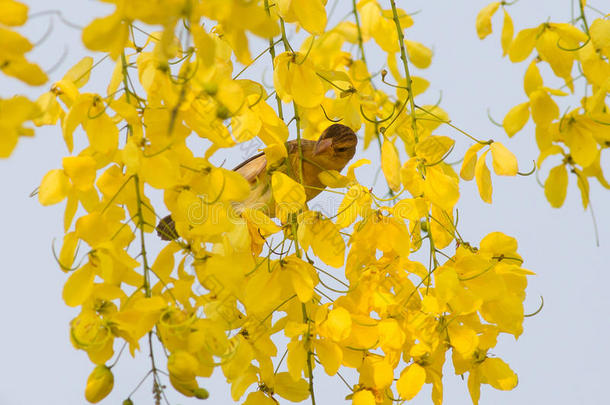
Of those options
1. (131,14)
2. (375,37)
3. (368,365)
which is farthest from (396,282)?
(131,14)

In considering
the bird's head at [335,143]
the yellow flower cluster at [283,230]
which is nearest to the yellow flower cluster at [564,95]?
the yellow flower cluster at [283,230]

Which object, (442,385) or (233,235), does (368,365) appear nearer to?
(442,385)

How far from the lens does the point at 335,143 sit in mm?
821

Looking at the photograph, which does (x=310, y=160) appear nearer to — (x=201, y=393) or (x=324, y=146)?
(x=324, y=146)

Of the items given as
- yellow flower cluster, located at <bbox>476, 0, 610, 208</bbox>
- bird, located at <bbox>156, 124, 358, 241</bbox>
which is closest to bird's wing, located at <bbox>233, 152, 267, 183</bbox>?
bird, located at <bbox>156, 124, 358, 241</bbox>

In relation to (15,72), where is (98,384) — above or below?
below

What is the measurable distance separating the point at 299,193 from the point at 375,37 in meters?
0.16

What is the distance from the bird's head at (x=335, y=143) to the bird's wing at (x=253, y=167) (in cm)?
6

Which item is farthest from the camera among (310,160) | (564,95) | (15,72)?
(310,160)

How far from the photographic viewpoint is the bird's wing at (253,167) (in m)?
0.84

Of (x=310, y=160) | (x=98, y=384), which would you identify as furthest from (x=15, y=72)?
(x=310, y=160)

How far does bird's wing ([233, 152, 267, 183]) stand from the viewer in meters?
0.84

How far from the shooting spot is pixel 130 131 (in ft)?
1.98

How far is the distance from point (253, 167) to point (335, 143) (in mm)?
103
